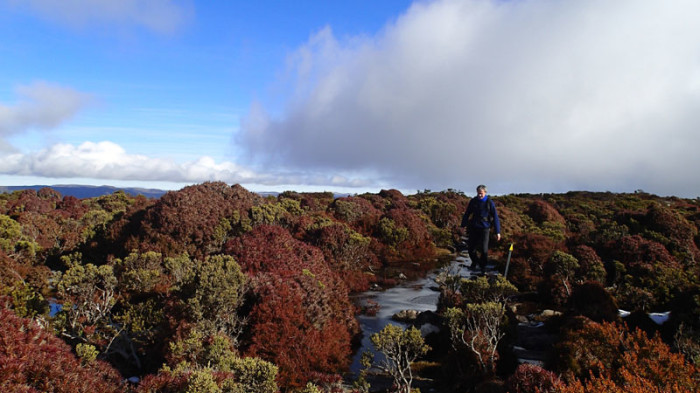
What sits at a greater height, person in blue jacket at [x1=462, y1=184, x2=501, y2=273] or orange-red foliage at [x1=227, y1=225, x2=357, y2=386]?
person in blue jacket at [x1=462, y1=184, x2=501, y2=273]

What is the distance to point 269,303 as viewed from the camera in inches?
463

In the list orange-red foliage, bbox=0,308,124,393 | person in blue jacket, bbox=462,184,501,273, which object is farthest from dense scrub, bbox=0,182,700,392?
person in blue jacket, bbox=462,184,501,273

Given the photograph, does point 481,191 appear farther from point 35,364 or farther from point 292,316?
point 35,364

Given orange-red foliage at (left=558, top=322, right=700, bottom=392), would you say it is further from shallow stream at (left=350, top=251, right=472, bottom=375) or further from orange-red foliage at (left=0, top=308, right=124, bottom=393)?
orange-red foliage at (left=0, top=308, right=124, bottom=393)

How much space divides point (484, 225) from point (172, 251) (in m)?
17.2

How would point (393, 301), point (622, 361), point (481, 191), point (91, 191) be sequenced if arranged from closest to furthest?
point (622, 361) < point (481, 191) < point (393, 301) < point (91, 191)

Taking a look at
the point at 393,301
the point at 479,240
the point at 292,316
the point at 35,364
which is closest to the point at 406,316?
the point at 393,301

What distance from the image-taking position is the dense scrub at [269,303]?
7594mm

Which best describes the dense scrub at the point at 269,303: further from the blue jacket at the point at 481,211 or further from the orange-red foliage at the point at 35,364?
the blue jacket at the point at 481,211

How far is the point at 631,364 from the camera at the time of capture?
7938mm

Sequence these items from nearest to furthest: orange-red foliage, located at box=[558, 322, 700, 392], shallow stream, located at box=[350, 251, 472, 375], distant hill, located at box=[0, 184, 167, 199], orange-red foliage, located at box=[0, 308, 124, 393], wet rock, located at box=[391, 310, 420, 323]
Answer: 1. orange-red foliage, located at box=[0, 308, 124, 393]
2. orange-red foliage, located at box=[558, 322, 700, 392]
3. shallow stream, located at box=[350, 251, 472, 375]
4. wet rock, located at box=[391, 310, 420, 323]
5. distant hill, located at box=[0, 184, 167, 199]

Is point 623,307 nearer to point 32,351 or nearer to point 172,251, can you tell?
point 32,351

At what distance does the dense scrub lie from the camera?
7594 mm

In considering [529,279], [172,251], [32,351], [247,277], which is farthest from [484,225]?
[172,251]
